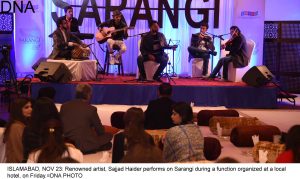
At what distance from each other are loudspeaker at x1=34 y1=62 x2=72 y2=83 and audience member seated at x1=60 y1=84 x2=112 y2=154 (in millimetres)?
3720

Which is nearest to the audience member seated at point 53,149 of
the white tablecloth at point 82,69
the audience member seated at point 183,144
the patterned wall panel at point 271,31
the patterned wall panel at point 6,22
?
the audience member seated at point 183,144

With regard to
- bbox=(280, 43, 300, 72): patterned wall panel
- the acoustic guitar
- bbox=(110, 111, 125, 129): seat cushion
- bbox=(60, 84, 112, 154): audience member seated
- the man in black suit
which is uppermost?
the man in black suit

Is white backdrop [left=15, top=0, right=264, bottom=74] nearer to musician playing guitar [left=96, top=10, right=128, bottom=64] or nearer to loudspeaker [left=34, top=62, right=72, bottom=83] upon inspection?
musician playing guitar [left=96, top=10, right=128, bottom=64]

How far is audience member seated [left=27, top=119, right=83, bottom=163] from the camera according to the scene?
2984mm

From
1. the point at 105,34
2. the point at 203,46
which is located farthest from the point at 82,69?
the point at 203,46

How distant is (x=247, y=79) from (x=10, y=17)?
17.4 ft

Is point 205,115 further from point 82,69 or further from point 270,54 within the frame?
point 270,54

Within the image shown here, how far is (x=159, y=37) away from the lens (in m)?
9.23

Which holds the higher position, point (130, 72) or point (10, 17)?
point (10, 17)

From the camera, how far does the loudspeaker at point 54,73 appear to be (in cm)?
→ 859

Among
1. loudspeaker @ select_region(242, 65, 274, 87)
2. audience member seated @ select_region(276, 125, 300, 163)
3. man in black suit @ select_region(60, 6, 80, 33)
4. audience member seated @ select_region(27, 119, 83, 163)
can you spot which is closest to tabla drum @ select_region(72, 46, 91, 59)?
man in black suit @ select_region(60, 6, 80, 33)

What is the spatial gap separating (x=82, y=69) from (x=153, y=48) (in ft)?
4.21

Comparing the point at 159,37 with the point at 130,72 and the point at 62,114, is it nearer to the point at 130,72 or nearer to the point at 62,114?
the point at 130,72
